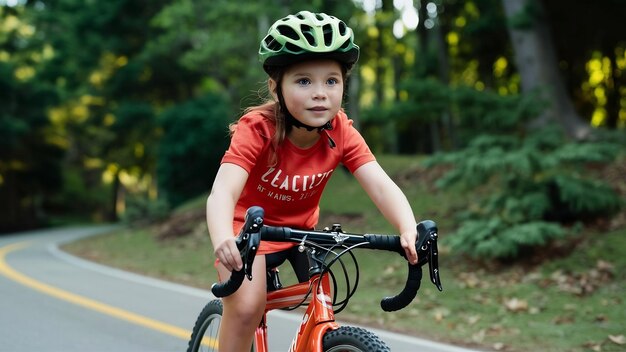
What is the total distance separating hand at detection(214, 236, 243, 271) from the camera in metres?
2.66

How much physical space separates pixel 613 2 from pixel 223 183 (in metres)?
15.1

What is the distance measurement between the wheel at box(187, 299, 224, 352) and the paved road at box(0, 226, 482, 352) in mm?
1979

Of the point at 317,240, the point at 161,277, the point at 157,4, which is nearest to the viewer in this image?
the point at 317,240

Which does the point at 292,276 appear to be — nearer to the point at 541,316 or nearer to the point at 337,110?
the point at 541,316

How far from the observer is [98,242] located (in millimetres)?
21547

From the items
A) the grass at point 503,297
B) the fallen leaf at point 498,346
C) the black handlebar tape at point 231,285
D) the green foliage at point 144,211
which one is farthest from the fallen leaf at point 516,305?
the green foliage at point 144,211

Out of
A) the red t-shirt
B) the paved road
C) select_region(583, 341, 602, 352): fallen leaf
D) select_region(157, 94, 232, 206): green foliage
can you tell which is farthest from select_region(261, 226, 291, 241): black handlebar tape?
select_region(157, 94, 232, 206): green foliage

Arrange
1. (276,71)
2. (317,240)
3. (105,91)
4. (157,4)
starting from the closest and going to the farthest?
(317,240) → (276,71) → (157,4) → (105,91)

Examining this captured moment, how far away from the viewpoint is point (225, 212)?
2961 mm

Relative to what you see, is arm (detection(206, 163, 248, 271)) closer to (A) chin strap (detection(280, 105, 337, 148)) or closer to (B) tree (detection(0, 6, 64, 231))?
(A) chin strap (detection(280, 105, 337, 148))

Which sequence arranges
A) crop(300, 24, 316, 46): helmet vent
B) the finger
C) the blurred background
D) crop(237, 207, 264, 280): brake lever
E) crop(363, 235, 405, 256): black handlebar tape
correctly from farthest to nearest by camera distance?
the blurred background < crop(300, 24, 316, 46): helmet vent < crop(363, 235, 405, 256): black handlebar tape < the finger < crop(237, 207, 264, 280): brake lever

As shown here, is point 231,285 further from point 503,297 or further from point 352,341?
point 503,297

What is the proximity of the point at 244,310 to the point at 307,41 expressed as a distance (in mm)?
1211

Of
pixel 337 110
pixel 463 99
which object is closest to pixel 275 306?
pixel 337 110
